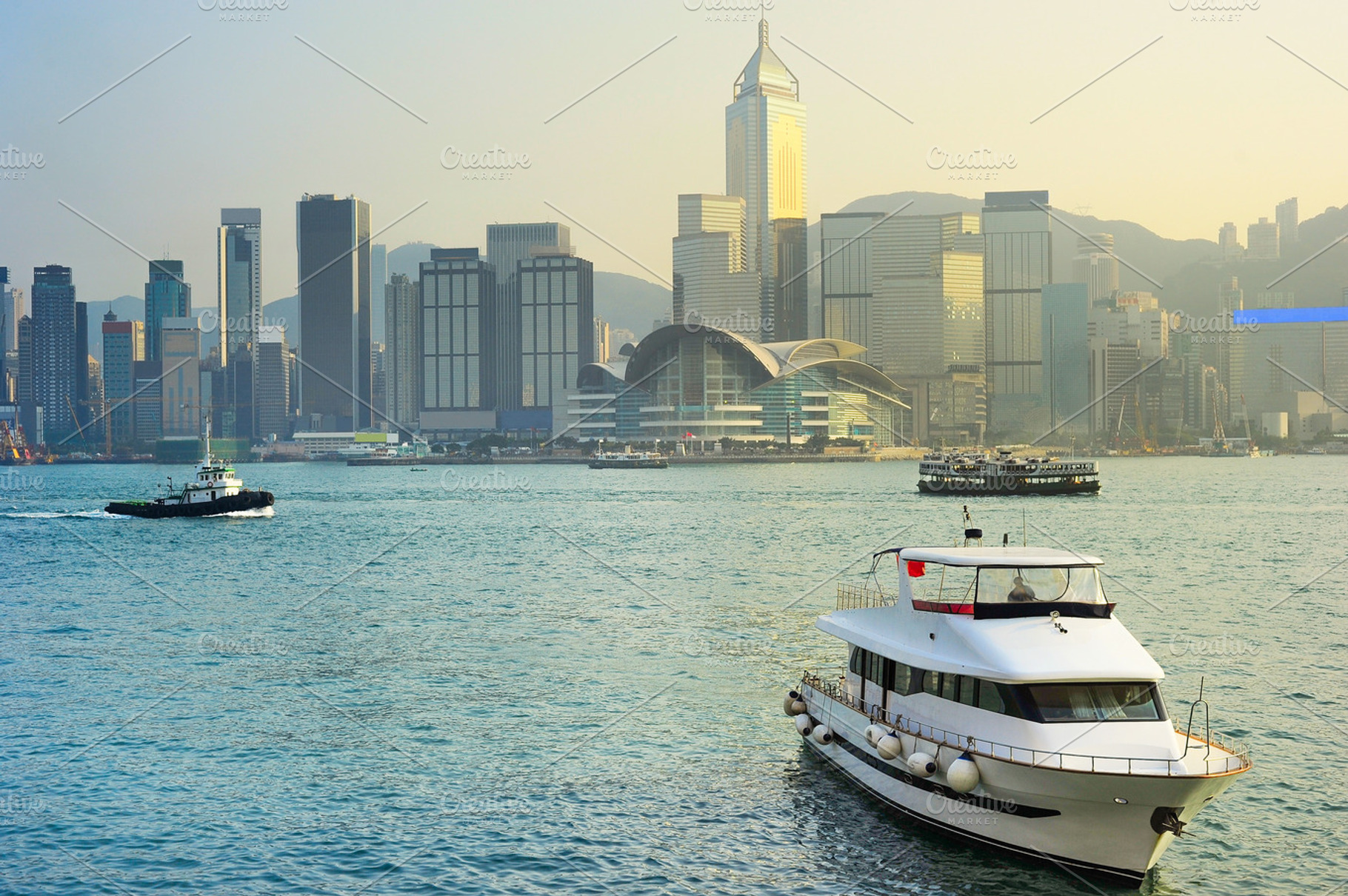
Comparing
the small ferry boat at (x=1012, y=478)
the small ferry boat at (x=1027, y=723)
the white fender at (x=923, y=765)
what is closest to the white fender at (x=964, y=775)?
the small ferry boat at (x=1027, y=723)

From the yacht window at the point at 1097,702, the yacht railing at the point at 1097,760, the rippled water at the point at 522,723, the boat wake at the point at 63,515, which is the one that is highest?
the yacht window at the point at 1097,702

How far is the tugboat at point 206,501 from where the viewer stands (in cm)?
8994

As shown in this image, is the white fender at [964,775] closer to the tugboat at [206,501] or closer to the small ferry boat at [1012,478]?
the tugboat at [206,501]

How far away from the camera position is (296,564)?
59.9m

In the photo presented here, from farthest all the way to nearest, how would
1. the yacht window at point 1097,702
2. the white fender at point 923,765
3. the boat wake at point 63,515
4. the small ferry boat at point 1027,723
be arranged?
1. the boat wake at point 63,515
2. the white fender at point 923,765
3. the yacht window at point 1097,702
4. the small ferry boat at point 1027,723

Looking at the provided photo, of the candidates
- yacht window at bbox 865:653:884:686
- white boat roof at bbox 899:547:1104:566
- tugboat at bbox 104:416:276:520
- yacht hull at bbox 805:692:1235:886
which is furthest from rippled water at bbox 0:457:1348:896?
tugboat at bbox 104:416:276:520

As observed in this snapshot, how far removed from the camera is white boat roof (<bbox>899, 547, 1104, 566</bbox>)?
698 inches

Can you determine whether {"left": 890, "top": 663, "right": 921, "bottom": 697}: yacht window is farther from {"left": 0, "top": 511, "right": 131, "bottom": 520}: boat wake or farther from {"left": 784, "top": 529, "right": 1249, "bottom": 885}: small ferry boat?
{"left": 0, "top": 511, "right": 131, "bottom": 520}: boat wake

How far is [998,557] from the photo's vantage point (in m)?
18.1

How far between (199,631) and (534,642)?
12.0m

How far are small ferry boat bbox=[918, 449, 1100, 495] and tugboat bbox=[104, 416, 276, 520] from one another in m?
68.2

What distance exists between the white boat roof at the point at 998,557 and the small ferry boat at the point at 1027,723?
4cm

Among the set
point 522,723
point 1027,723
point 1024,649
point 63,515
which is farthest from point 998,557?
point 63,515

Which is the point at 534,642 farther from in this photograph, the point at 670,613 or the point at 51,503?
the point at 51,503
